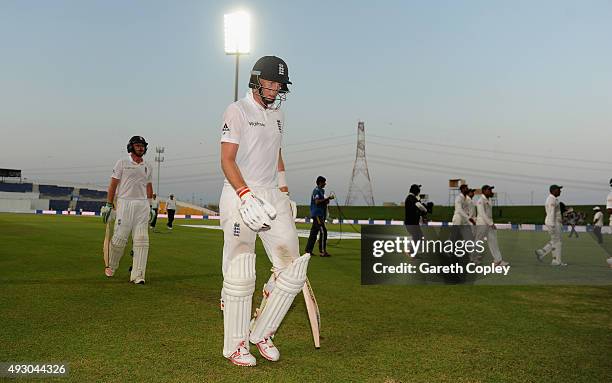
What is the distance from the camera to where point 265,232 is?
4422 mm

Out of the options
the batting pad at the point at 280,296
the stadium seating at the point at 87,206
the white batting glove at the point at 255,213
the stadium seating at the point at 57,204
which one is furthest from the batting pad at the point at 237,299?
the stadium seating at the point at 87,206

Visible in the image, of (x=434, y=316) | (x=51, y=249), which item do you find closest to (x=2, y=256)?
(x=51, y=249)

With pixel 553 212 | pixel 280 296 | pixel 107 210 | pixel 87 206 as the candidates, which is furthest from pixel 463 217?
pixel 87 206

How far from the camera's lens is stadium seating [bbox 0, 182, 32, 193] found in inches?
3828

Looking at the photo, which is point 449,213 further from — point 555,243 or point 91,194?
point 91,194

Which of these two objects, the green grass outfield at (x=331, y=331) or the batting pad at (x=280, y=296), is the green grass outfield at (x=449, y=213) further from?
the batting pad at (x=280, y=296)

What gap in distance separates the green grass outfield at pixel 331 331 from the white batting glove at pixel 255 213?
112cm

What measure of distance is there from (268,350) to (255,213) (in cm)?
128

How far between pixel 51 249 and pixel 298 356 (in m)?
12.3

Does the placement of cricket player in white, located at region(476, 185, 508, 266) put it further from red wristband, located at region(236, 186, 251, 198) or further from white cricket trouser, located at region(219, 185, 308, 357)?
red wristband, located at region(236, 186, 251, 198)

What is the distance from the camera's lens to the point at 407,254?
13414 mm

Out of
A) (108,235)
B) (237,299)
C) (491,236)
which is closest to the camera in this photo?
(237,299)

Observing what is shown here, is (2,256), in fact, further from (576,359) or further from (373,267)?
(576,359)

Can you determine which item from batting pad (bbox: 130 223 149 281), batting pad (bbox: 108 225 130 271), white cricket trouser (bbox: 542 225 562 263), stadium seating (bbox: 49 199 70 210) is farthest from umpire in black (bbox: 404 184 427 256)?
stadium seating (bbox: 49 199 70 210)
